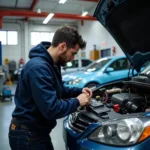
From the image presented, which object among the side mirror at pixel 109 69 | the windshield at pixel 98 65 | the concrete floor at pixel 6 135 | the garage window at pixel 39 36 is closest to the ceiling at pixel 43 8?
the garage window at pixel 39 36

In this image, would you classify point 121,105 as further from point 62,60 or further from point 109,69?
point 109,69

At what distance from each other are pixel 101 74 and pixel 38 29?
12322 mm

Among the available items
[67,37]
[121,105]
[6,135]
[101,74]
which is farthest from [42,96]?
[101,74]

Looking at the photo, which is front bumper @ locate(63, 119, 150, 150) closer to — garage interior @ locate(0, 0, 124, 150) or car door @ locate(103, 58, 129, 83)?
car door @ locate(103, 58, 129, 83)

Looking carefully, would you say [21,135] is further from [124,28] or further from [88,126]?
[124,28]

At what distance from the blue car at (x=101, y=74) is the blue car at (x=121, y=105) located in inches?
151

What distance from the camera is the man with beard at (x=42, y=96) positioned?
61.3 inches

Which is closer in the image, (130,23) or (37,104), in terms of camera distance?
(37,104)

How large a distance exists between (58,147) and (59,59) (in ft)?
6.56

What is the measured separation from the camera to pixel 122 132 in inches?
62.1

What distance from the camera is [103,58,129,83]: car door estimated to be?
22.7ft

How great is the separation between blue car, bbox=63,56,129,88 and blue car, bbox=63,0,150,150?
151 inches

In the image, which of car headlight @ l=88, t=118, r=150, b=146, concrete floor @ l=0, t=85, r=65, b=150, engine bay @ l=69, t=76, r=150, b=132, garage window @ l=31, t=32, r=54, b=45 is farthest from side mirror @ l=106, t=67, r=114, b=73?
garage window @ l=31, t=32, r=54, b=45

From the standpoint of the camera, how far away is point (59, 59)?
1.81 meters
